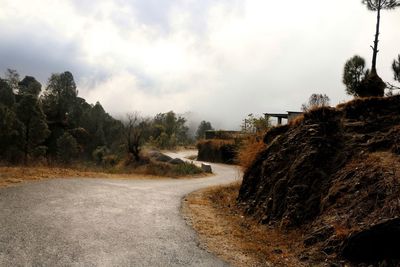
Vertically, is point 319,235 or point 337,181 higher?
point 337,181

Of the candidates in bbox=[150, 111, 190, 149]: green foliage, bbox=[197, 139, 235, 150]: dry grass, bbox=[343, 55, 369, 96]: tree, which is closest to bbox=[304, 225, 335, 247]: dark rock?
bbox=[343, 55, 369, 96]: tree

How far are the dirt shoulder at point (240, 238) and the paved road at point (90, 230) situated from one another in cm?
47

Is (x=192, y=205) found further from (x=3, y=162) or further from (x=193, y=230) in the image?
(x=3, y=162)

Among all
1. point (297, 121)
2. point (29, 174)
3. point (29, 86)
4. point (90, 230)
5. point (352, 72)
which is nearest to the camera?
point (90, 230)

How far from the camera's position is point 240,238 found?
33.8ft

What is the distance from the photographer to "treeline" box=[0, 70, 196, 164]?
42.8m

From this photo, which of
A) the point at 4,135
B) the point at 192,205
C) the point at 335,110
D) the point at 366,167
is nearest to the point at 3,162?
the point at 192,205

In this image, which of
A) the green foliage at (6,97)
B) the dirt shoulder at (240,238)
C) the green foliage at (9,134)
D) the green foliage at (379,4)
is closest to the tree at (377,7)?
the green foliage at (379,4)

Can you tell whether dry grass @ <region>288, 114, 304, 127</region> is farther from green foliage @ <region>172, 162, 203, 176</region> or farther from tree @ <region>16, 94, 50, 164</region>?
tree @ <region>16, 94, 50, 164</region>

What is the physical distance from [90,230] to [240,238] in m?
3.84

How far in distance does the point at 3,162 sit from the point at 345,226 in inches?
688

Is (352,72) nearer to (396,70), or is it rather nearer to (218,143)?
(396,70)

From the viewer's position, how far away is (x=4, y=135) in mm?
42531

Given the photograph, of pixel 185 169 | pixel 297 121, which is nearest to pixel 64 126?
pixel 185 169
